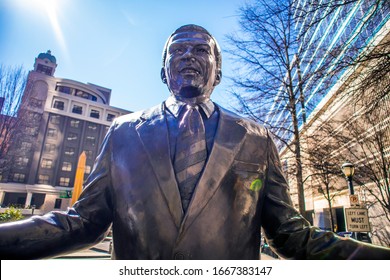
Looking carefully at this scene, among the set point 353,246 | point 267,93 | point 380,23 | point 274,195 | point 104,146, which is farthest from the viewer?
point 267,93

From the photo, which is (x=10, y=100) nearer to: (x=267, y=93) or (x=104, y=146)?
(x=267, y=93)

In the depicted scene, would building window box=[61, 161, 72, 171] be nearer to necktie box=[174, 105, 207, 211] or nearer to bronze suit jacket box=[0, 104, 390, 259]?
bronze suit jacket box=[0, 104, 390, 259]

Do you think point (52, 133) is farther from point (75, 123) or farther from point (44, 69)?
point (44, 69)

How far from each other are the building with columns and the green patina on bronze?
40.7 metres

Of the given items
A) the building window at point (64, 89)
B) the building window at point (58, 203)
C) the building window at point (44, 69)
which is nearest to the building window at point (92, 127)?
the building window at point (64, 89)

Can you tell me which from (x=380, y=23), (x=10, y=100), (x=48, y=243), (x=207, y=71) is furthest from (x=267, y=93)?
(x=10, y=100)

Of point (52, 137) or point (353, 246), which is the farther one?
point (52, 137)

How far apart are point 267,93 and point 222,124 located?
9.47m

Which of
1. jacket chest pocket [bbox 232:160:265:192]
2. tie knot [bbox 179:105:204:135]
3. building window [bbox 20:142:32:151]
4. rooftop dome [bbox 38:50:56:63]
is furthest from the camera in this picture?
rooftop dome [bbox 38:50:56:63]

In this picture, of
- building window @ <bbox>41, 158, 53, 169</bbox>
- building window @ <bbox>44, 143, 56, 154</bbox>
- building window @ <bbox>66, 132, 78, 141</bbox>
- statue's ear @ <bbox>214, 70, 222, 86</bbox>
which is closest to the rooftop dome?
building window @ <bbox>66, 132, 78, 141</bbox>

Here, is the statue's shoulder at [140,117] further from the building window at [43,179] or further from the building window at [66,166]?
the building window at [66,166]

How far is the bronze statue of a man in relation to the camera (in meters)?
1.18

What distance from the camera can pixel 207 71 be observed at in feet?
5.56

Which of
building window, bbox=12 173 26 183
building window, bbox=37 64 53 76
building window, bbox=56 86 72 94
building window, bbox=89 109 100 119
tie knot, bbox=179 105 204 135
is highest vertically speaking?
building window, bbox=37 64 53 76
